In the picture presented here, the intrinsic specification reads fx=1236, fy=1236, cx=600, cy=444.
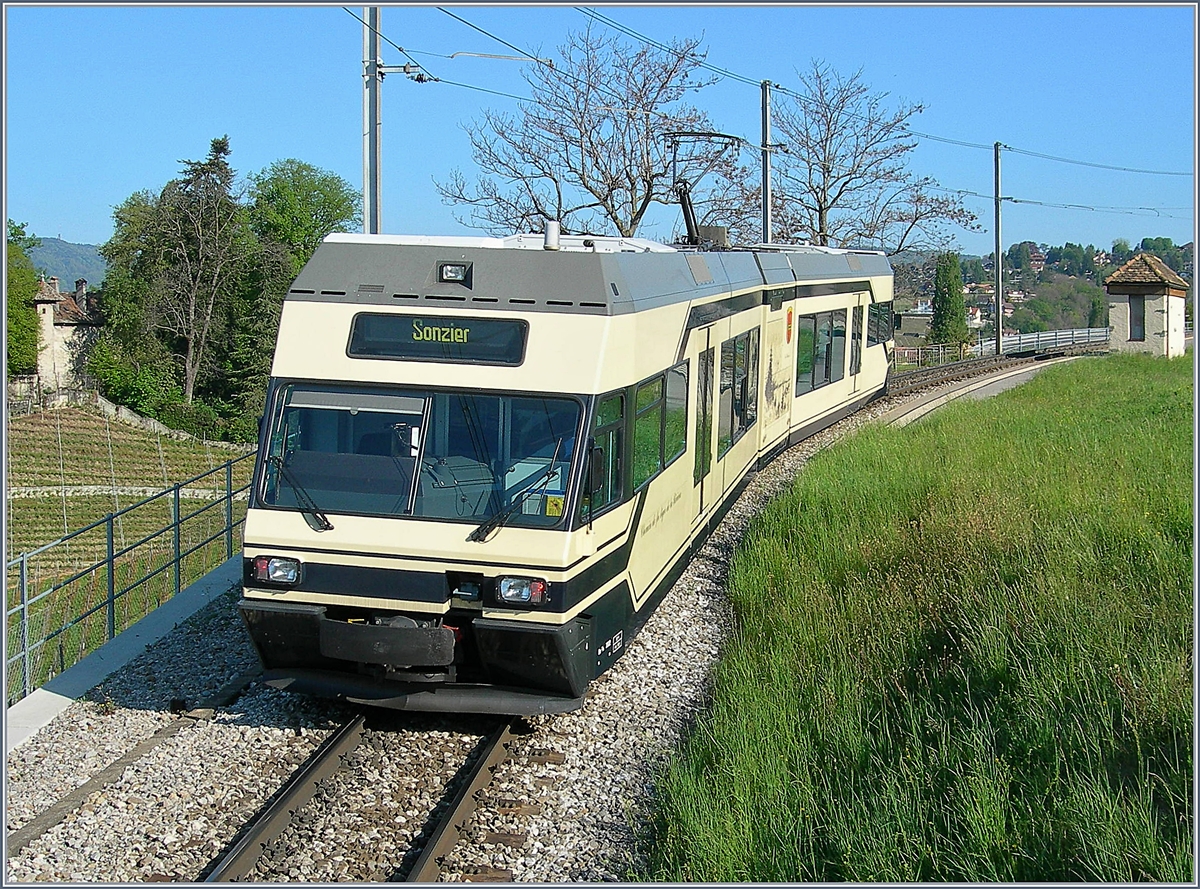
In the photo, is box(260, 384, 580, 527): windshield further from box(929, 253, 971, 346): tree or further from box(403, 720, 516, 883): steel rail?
box(929, 253, 971, 346): tree

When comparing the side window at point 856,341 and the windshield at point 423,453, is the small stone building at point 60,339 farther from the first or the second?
the windshield at point 423,453

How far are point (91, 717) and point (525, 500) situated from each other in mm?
3695

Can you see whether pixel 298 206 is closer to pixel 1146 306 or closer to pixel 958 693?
pixel 1146 306

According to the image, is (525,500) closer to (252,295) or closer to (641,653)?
(641,653)

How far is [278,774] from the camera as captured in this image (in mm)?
7848

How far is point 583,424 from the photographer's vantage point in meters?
7.90

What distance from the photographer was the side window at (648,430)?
29.2 ft

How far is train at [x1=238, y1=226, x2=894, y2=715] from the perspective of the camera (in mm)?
7738

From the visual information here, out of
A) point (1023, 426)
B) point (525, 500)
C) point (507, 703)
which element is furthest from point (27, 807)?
point (1023, 426)

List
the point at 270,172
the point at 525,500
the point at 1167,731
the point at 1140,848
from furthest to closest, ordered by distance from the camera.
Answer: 1. the point at 270,172
2. the point at 525,500
3. the point at 1167,731
4. the point at 1140,848

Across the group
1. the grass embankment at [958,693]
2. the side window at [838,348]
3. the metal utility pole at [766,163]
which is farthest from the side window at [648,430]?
the metal utility pole at [766,163]

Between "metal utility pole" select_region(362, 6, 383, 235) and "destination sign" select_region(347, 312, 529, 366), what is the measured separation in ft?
21.9

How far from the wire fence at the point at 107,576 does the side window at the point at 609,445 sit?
3077mm

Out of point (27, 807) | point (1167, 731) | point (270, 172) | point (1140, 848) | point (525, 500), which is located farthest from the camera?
point (270, 172)
